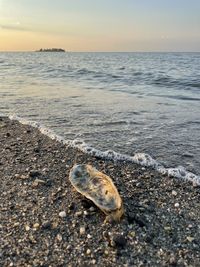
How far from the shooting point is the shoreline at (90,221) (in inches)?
172

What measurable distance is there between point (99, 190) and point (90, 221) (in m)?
0.56

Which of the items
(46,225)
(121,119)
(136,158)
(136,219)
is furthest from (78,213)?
(121,119)

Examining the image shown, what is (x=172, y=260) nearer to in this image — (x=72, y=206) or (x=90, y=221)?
(x=90, y=221)

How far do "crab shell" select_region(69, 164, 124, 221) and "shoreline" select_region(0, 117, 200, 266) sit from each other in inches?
5.2

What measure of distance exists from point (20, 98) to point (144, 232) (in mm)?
12366

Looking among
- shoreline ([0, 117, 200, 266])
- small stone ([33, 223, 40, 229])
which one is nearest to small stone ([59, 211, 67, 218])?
shoreline ([0, 117, 200, 266])

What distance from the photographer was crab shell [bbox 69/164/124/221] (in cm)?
500

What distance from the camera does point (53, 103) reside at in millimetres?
14898

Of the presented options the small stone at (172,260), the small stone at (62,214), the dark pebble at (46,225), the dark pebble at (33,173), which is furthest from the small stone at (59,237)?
the dark pebble at (33,173)

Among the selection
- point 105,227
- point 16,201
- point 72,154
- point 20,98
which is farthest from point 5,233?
point 20,98

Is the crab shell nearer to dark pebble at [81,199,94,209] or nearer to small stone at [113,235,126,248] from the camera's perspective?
dark pebble at [81,199,94,209]

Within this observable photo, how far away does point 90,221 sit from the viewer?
5016 millimetres

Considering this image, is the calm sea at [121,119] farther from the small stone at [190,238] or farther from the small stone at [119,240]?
the small stone at [119,240]

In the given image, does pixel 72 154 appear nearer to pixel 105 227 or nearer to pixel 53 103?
pixel 105 227
